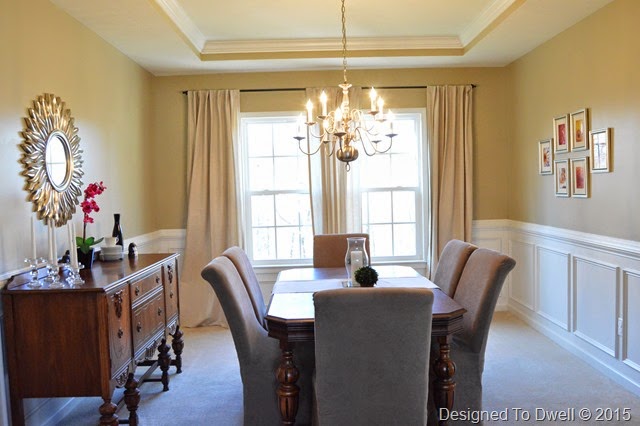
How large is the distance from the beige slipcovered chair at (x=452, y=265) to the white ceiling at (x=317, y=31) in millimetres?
1726

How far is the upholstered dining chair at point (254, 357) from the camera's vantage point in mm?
2619

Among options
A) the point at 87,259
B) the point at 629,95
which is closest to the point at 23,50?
the point at 87,259

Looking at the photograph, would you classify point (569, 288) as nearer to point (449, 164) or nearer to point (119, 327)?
point (449, 164)

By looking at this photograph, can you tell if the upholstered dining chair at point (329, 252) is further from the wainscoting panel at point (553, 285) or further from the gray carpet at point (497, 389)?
the wainscoting panel at point (553, 285)

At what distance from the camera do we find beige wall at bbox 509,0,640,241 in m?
3.35

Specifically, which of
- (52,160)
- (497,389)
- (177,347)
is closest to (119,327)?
(52,160)

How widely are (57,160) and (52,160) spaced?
61 millimetres

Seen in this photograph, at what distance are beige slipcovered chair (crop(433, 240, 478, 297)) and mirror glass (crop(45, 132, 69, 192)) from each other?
8.26 ft

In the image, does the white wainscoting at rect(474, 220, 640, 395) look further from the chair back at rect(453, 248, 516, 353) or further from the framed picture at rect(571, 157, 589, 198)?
the chair back at rect(453, 248, 516, 353)

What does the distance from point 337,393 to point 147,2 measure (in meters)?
2.66

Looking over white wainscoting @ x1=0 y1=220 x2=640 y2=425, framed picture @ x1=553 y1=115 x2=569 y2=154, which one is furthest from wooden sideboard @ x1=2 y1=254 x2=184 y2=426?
framed picture @ x1=553 y1=115 x2=569 y2=154

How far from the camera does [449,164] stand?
17.0ft

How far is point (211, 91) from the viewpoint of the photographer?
5145 mm

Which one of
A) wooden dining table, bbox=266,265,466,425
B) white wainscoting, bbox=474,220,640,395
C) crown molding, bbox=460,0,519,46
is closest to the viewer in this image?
wooden dining table, bbox=266,265,466,425
